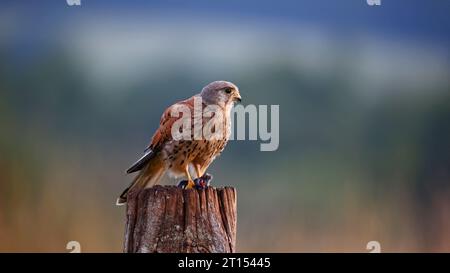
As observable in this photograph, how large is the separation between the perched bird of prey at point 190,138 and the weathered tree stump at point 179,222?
45.2 inches

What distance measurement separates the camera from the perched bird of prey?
236 inches

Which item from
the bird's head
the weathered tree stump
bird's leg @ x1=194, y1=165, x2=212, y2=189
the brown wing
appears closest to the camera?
the weathered tree stump

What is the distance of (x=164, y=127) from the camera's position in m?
5.99

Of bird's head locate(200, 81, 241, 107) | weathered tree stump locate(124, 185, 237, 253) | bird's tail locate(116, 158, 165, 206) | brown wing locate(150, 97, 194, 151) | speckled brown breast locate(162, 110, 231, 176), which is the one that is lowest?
weathered tree stump locate(124, 185, 237, 253)

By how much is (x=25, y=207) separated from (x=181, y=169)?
391 cm

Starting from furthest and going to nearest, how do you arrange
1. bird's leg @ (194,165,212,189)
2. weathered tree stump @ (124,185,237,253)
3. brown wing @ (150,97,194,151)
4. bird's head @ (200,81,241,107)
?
bird's head @ (200,81,241,107), brown wing @ (150,97,194,151), bird's leg @ (194,165,212,189), weathered tree stump @ (124,185,237,253)

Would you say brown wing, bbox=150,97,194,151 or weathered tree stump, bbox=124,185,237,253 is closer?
weathered tree stump, bbox=124,185,237,253

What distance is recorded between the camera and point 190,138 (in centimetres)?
601

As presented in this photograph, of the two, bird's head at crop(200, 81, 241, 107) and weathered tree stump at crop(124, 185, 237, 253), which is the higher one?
bird's head at crop(200, 81, 241, 107)

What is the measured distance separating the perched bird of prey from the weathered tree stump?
1147mm

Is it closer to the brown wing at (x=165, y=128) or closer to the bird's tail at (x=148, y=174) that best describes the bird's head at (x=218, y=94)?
the brown wing at (x=165, y=128)

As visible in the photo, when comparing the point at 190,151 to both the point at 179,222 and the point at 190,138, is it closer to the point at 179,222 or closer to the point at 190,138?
the point at 190,138

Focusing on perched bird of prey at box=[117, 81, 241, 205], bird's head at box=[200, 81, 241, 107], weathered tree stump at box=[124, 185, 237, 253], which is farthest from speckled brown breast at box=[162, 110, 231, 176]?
weathered tree stump at box=[124, 185, 237, 253]

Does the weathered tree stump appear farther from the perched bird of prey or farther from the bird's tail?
the bird's tail
